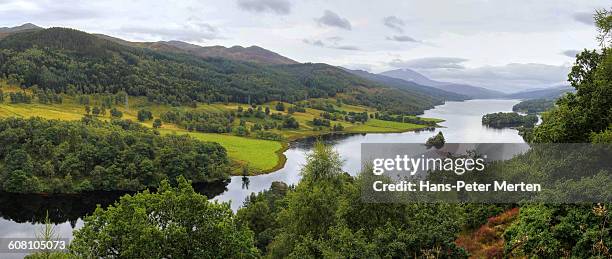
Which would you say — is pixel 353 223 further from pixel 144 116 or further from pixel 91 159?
pixel 144 116

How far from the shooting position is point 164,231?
21.4 m

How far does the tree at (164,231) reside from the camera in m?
20.6

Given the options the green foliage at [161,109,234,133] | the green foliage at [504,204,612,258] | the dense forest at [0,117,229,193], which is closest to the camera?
the green foliage at [504,204,612,258]

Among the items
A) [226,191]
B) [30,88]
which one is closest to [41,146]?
[226,191]

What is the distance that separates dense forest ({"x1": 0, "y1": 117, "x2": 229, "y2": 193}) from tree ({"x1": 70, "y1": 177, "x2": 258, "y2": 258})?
7075 cm

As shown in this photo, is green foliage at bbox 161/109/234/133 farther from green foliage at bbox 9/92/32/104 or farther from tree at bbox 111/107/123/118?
green foliage at bbox 9/92/32/104

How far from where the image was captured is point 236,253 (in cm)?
2266

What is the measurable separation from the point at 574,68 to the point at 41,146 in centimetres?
10433

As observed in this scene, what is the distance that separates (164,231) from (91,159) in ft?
280

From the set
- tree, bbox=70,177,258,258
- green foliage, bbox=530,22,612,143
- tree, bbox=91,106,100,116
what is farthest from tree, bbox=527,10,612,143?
tree, bbox=91,106,100,116

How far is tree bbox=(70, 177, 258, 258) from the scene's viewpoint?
67.7 ft

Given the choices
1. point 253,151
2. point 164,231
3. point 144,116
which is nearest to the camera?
point 164,231

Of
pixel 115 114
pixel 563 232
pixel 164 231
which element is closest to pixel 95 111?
pixel 115 114

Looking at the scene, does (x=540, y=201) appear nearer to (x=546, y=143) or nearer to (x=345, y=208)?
(x=546, y=143)
